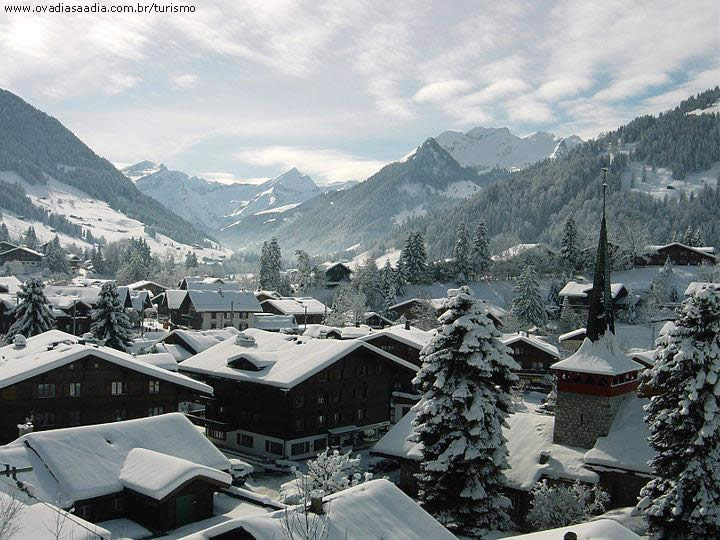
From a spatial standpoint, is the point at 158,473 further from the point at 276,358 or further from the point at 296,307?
the point at 296,307

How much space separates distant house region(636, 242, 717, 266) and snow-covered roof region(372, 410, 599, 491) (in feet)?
350

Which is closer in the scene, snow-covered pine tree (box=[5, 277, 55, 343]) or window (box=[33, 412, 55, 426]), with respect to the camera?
window (box=[33, 412, 55, 426])

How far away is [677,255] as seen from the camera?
134 m

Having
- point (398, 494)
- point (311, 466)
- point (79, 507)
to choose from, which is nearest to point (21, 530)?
point (79, 507)

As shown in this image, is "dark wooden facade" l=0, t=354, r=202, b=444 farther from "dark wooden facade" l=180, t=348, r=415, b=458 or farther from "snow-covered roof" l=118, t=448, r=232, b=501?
"snow-covered roof" l=118, t=448, r=232, b=501

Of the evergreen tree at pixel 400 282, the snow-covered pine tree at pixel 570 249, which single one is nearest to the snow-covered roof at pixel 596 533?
the evergreen tree at pixel 400 282

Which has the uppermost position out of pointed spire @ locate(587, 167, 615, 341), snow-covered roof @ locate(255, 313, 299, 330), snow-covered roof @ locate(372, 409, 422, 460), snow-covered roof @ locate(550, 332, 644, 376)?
pointed spire @ locate(587, 167, 615, 341)

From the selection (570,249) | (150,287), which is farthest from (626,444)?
(150,287)

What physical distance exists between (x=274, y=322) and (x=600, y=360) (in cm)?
7075

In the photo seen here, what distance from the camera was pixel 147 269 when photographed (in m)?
189

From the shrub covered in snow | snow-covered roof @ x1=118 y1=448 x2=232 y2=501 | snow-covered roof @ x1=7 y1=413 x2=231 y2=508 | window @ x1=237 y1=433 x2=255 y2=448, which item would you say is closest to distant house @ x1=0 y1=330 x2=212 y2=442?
window @ x1=237 y1=433 x2=255 y2=448

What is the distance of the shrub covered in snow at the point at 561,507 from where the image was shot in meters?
30.1

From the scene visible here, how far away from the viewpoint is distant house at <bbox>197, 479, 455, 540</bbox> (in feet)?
60.2

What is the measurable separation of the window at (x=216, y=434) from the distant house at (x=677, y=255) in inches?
4377
